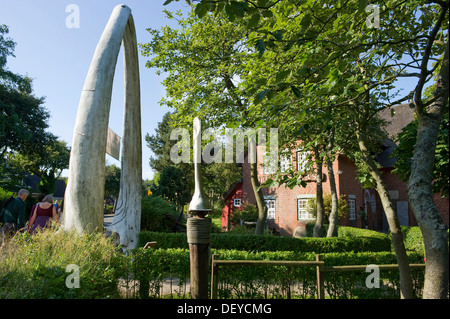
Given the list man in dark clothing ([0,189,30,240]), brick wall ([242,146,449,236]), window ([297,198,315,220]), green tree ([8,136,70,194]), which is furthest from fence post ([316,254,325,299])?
green tree ([8,136,70,194])

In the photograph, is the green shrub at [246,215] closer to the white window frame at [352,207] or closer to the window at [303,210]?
the window at [303,210]

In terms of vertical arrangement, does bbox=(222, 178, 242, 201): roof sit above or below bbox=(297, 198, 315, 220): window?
above

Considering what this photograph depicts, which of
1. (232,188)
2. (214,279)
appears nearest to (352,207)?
(232,188)

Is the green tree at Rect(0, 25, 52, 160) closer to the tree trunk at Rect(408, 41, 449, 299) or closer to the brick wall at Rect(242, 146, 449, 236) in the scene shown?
the brick wall at Rect(242, 146, 449, 236)

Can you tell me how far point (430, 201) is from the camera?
8.87ft

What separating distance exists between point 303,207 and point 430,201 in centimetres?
1951

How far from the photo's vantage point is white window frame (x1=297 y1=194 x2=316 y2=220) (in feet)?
69.9

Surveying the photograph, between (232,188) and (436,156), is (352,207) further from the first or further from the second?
(436,156)

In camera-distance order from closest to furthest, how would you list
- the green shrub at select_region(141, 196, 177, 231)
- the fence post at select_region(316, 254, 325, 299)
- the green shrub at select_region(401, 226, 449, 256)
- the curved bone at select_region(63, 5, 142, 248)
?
the fence post at select_region(316, 254, 325, 299) → the curved bone at select_region(63, 5, 142, 248) → the green shrub at select_region(141, 196, 177, 231) → the green shrub at select_region(401, 226, 449, 256)

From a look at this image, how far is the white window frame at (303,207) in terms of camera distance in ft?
69.9

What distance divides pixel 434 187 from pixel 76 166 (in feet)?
35.2

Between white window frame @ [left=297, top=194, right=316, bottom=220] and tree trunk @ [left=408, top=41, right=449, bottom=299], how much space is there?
18671mm
